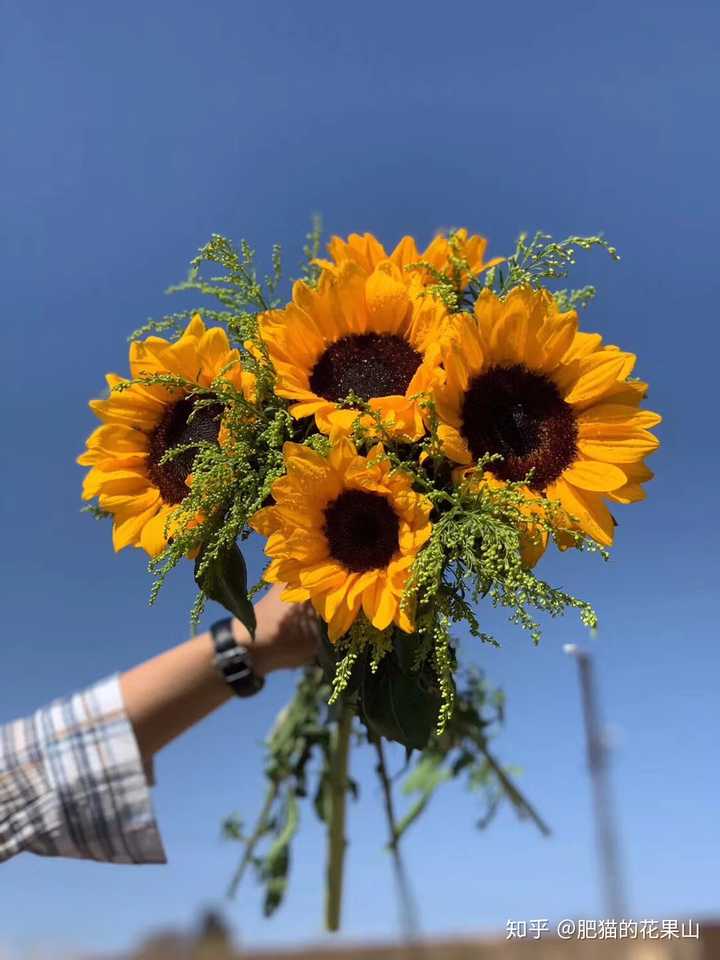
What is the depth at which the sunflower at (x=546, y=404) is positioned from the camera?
34.6 inches

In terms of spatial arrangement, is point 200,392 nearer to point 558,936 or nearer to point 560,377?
point 560,377

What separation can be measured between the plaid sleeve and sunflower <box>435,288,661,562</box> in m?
0.91

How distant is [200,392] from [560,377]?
41 centimetres

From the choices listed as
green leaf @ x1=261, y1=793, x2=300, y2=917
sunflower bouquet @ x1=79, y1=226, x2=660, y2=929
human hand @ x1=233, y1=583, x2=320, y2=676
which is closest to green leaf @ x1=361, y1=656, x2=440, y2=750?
sunflower bouquet @ x1=79, y1=226, x2=660, y2=929

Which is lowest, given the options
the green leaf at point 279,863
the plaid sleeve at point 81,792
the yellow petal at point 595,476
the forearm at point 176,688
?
the green leaf at point 279,863

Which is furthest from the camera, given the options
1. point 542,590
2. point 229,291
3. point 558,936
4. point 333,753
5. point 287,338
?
point 333,753

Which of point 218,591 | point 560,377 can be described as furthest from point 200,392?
point 560,377

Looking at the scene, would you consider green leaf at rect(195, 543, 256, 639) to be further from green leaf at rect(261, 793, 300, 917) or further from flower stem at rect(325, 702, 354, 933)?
green leaf at rect(261, 793, 300, 917)

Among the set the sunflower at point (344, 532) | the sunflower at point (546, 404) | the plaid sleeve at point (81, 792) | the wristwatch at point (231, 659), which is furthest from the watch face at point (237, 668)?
the sunflower at point (546, 404)

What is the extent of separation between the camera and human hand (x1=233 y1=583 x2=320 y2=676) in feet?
4.65

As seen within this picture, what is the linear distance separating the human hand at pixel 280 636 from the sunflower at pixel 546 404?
1.99 feet

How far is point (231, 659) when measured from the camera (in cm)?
145

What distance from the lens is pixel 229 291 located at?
1096 millimetres

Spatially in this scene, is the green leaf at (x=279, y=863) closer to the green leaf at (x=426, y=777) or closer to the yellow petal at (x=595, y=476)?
the green leaf at (x=426, y=777)
